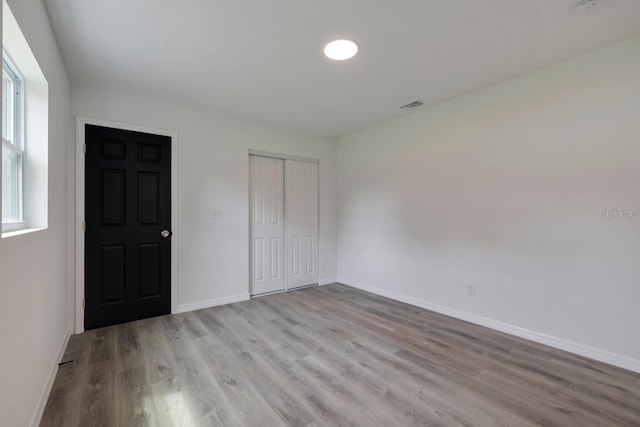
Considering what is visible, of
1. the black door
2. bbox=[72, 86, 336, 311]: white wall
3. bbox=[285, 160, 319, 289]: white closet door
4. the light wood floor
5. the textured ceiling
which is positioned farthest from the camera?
bbox=[285, 160, 319, 289]: white closet door

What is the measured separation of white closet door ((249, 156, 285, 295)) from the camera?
4.00 meters

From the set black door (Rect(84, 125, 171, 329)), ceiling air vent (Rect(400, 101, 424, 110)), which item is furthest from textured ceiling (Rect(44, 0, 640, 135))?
black door (Rect(84, 125, 171, 329))

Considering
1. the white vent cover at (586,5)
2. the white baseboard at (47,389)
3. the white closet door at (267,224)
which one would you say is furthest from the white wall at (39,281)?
the white vent cover at (586,5)

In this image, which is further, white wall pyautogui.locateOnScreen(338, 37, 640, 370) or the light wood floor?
white wall pyautogui.locateOnScreen(338, 37, 640, 370)

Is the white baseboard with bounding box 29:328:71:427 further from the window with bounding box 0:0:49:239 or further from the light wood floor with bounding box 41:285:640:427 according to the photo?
the window with bounding box 0:0:49:239

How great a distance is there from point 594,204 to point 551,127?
737mm

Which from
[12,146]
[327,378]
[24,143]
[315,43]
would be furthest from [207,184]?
[327,378]

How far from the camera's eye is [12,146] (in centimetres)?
165

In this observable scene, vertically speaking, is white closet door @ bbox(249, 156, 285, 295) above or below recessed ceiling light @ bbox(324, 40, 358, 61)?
below

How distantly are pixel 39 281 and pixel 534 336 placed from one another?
382 cm

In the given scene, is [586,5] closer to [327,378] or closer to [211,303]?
[327,378]

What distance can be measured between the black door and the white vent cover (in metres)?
3.69

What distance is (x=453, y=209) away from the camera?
3186mm

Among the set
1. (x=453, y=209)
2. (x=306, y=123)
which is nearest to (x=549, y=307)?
(x=453, y=209)
